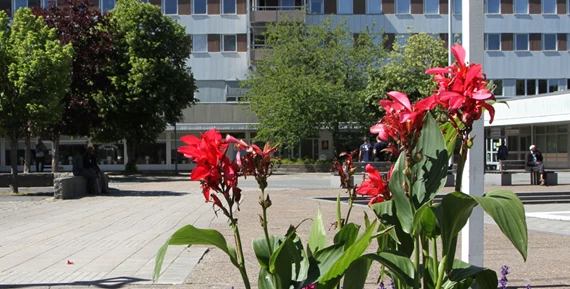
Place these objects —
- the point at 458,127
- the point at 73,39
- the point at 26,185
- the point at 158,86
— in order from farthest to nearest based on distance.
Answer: the point at 158,86
the point at 73,39
the point at 26,185
the point at 458,127

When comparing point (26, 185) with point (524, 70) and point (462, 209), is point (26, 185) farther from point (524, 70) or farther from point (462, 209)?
point (524, 70)

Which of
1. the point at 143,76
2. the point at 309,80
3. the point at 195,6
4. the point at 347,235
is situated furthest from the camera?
the point at 195,6

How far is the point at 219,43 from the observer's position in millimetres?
50062

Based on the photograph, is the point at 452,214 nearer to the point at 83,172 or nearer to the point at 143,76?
the point at 83,172

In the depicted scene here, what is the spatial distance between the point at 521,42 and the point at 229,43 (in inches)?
839

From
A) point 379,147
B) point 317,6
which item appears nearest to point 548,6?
point 317,6

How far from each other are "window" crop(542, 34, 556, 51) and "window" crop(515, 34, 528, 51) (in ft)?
4.07

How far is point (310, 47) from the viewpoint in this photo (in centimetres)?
4472

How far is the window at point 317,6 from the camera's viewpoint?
166 ft

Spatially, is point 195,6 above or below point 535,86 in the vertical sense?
above

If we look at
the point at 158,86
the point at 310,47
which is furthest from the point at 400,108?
the point at 310,47

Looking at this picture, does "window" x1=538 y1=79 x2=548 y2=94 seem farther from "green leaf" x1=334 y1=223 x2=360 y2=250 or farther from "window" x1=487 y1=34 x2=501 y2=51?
"green leaf" x1=334 y1=223 x2=360 y2=250

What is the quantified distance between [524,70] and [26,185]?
128 feet

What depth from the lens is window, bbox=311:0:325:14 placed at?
50688 mm
